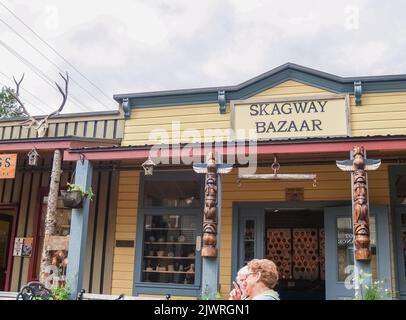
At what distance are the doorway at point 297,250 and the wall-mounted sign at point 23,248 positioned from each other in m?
6.10

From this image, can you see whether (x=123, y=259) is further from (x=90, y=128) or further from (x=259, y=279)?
(x=259, y=279)

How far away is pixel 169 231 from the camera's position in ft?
28.6

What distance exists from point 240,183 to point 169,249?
1.85 metres

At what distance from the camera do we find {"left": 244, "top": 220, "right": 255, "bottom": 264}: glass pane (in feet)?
27.2

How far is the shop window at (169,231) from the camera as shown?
8.48 meters

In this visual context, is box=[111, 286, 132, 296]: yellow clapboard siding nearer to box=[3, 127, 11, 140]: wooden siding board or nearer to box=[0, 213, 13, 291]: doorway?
box=[0, 213, 13, 291]: doorway

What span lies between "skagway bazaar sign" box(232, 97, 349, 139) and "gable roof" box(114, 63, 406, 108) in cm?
26

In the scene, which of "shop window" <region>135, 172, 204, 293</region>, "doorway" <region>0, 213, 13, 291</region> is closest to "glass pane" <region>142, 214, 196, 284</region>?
"shop window" <region>135, 172, 204, 293</region>

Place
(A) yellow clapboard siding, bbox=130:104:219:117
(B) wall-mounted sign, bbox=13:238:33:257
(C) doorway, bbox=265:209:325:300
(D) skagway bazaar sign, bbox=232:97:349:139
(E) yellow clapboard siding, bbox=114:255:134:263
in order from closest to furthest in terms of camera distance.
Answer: (D) skagway bazaar sign, bbox=232:97:349:139 < (E) yellow clapboard siding, bbox=114:255:134:263 < (A) yellow clapboard siding, bbox=130:104:219:117 < (B) wall-mounted sign, bbox=13:238:33:257 < (C) doorway, bbox=265:209:325:300

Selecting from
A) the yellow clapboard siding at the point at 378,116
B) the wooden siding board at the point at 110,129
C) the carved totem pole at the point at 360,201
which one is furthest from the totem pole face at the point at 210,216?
the wooden siding board at the point at 110,129

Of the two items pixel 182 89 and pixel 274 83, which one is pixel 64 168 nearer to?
pixel 182 89

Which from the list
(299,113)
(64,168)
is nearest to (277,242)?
(299,113)

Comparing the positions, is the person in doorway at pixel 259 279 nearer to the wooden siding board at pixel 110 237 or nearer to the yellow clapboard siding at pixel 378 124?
the yellow clapboard siding at pixel 378 124

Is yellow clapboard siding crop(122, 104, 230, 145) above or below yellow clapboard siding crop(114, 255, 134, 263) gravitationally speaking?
above
